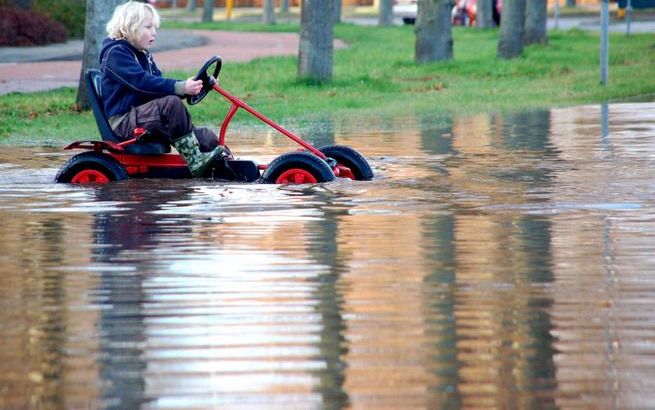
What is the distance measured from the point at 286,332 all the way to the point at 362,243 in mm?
2354

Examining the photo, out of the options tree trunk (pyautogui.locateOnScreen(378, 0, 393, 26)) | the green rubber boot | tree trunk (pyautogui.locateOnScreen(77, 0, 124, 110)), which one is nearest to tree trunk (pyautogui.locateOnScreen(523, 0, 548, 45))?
tree trunk (pyautogui.locateOnScreen(378, 0, 393, 26))

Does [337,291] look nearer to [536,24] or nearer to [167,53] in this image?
[167,53]

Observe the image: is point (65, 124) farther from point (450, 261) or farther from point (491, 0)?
→ point (491, 0)

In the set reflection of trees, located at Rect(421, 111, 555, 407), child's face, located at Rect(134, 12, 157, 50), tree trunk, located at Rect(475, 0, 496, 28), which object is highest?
tree trunk, located at Rect(475, 0, 496, 28)

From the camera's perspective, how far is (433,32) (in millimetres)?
30359

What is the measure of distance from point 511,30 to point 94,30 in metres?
13.9

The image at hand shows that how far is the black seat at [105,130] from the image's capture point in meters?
11.5

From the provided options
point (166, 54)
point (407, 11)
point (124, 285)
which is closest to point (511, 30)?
point (166, 54)

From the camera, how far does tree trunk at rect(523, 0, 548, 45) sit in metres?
37.2

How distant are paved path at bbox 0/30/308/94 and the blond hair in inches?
507

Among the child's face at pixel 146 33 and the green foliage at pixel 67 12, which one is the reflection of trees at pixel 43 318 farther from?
the green foliage at pixel 67 12

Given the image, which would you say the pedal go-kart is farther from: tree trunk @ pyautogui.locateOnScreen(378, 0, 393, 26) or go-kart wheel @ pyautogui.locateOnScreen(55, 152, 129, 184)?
tree trunk @ pyautogui.locateOnScreen(378, 0, 393, 26)

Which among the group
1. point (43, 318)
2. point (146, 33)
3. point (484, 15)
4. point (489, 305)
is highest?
point (484, 15)

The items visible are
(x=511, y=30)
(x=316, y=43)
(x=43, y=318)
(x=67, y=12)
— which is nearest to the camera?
(x=43, y=318)
